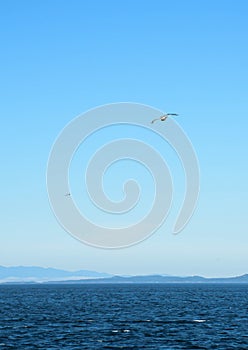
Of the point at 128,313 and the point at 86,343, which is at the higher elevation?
the point at 128,313

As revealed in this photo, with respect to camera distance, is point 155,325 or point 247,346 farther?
point 155,325

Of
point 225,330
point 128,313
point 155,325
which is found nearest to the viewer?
point 225,330

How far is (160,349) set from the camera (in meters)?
70.5

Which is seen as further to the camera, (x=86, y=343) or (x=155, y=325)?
(x=155, y=325)

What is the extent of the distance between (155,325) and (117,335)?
15.5 meters

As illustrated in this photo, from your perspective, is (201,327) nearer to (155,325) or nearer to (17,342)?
(155,325)

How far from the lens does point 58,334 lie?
8375 cm

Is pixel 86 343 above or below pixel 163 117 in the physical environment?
below

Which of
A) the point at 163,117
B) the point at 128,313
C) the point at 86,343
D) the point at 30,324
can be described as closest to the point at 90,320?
the point at 30,324

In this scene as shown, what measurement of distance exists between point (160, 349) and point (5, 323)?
37566 millimetres

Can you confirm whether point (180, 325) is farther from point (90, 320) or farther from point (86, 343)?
point (86, 343)

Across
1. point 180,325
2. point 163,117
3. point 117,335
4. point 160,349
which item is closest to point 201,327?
point 180,325

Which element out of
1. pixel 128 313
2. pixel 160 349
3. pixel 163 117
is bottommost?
pixel 160 349

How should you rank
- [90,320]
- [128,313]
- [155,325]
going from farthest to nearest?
[128,313] < [90,320] < [155,325]
